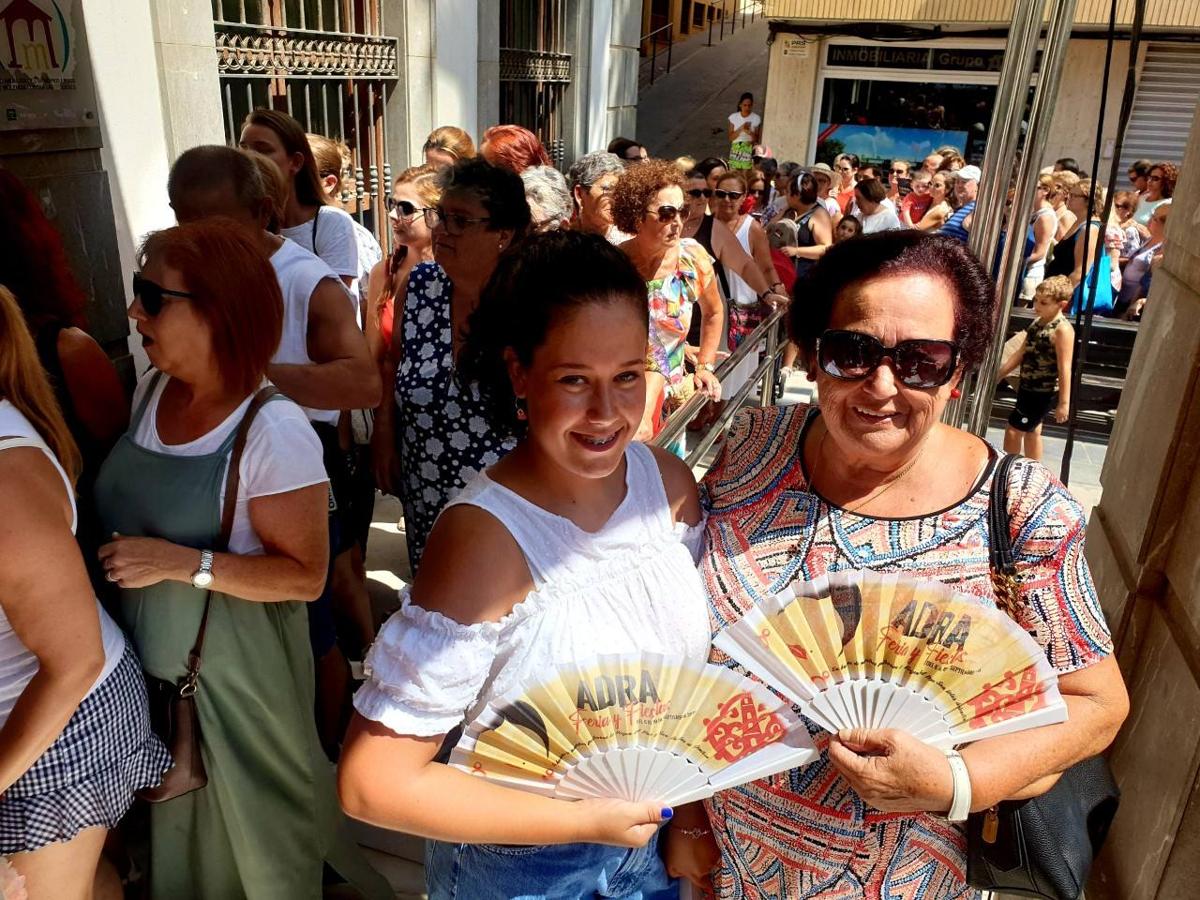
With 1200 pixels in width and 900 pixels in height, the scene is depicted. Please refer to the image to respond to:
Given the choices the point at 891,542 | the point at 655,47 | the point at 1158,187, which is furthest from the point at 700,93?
the point at 891,542

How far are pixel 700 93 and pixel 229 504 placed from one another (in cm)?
2293

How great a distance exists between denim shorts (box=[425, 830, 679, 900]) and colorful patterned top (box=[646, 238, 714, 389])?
8.12ft

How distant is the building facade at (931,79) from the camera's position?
16.3 meters

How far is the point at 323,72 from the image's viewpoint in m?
6.28

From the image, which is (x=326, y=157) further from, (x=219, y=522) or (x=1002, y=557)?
(x=1002, y=557)

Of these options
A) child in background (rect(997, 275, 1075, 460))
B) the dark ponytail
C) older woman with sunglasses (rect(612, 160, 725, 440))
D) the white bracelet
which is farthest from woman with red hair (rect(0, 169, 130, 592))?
child in background (rect(997, 275, 1075, 460))

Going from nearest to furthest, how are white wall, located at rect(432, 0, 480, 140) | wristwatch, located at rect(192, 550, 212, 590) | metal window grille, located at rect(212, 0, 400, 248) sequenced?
wristwatch, located at rect(192, 550, 212, 590), metal window grille, located at rect(212, 0, 400, 248), white wall, located at rect(432, 0, 480, 140)

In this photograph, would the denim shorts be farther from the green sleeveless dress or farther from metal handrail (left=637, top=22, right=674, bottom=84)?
metal handrail (left=637, top=22, right=674, bottom=84)

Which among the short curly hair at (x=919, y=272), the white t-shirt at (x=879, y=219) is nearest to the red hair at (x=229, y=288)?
the short curly hair at (x=919, y=272)

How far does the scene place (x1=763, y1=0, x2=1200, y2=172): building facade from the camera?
16.3 meters

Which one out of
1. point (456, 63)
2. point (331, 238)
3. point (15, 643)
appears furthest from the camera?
point (456, 63)

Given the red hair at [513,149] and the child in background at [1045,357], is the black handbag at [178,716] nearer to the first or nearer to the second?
the red hair at [513,149]

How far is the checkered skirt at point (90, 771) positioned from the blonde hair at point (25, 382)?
476 mm

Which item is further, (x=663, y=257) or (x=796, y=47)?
(x=796, y=47)
